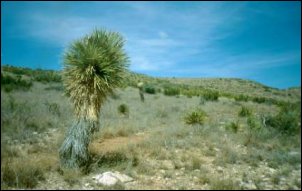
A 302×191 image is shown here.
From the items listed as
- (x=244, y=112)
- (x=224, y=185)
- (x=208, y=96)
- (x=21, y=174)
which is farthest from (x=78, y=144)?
(x=208, y=96)

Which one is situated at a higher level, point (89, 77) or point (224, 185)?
point (89, 77)

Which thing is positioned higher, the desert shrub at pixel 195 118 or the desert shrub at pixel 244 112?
the desert shrub at pixel 244 112

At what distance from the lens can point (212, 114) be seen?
2130cm

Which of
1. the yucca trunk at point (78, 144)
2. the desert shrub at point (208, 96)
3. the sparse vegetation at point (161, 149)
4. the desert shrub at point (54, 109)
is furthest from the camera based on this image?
the desert shrub at point (208, 96)

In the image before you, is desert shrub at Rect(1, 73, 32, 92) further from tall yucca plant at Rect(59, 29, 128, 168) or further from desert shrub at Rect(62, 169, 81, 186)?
desert shrub at Rect(62, 169, 81, 186)

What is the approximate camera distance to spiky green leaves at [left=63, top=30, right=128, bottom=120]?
10.4 meters

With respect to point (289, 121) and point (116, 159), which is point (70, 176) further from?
point (289, 121)

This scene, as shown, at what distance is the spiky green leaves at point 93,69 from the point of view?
10.4 meters

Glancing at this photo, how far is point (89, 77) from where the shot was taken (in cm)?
1045

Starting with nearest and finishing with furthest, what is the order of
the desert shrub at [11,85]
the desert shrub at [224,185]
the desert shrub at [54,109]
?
the desert shrub at [224,185]
the desert shrub at [54,109]
the desert shrub at [11,85]

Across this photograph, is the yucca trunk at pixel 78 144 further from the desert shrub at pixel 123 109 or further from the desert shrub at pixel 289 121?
the desert shrub at pixel 123 109

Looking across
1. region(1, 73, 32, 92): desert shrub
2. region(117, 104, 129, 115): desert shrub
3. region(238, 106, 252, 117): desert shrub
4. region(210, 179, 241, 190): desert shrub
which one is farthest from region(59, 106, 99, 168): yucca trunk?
region(1, 73, 32, 92): desert shrub

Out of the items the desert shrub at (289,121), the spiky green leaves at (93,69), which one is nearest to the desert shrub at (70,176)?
the spiky green leaves at (93,69)

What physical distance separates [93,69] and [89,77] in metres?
0.22
